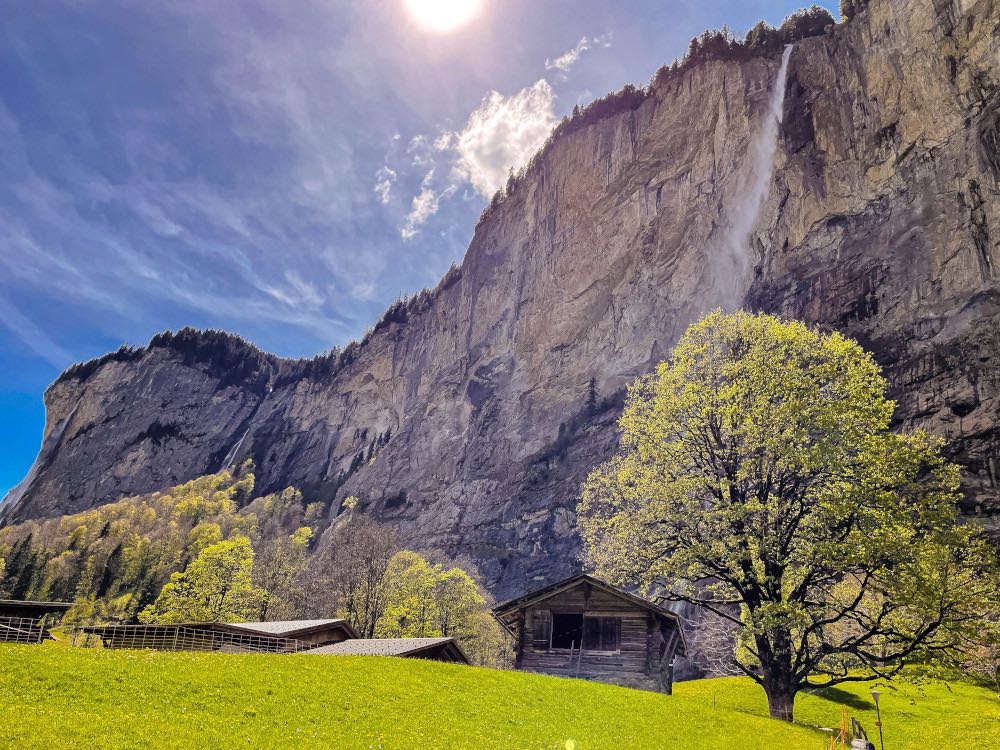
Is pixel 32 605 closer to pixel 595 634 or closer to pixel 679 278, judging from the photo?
pixel 595 634

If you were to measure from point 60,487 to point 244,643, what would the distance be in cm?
19039

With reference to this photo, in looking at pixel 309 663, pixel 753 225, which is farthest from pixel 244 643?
pixel 753 225

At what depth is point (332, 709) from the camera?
49.6ft

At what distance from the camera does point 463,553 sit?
90.3 meters

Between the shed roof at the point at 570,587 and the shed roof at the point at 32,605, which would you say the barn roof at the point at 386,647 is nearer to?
the shed roof at the point at 570,587

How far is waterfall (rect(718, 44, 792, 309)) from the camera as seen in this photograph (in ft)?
258

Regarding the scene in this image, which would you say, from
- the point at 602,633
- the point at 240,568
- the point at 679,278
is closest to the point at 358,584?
the point at 240,568

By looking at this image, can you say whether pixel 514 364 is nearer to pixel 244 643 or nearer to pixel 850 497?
pixel 244 643

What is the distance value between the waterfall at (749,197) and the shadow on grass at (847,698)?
5129 centimetres

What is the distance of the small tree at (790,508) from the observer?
18.0m

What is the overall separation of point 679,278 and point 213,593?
225ft

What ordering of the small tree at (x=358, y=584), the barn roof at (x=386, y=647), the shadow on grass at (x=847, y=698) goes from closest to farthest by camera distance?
the barn roof at (x=386, y=647)
the shadow on grass at (x=847, y=698)
the small tree at (x=358, y=584)

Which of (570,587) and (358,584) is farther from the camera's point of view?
(358,584)

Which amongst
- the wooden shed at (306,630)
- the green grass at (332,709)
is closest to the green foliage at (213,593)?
the wooden shed at (306,630)
